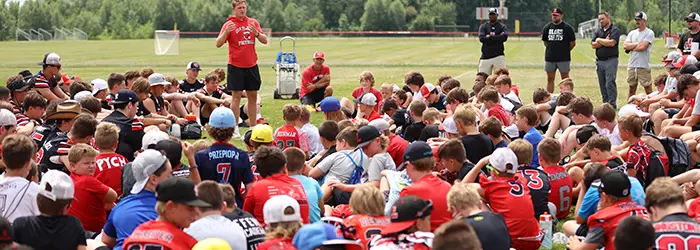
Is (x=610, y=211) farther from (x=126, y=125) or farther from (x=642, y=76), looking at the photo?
(x=642, y=76)

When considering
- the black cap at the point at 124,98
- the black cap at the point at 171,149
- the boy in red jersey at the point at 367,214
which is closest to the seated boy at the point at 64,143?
the black cap at the point at 124,98

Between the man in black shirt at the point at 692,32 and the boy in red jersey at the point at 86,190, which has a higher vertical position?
the man in black shirt at the point at 692,32

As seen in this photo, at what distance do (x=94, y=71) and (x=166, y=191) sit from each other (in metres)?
30.5

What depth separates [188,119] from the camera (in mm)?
15570

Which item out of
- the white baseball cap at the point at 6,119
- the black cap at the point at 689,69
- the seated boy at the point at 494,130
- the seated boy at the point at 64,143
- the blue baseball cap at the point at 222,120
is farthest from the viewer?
the black cap at the point at 689,69

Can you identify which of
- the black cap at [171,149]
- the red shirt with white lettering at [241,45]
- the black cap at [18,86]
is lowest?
the black cap at [171,149]

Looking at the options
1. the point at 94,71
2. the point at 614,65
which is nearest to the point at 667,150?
the point at 614,65

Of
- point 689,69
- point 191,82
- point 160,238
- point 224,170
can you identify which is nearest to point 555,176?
point 224,170

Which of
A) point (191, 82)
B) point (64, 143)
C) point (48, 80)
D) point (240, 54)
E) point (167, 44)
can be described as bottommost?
point (167, 44)

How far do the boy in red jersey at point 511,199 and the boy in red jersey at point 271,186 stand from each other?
1610mm

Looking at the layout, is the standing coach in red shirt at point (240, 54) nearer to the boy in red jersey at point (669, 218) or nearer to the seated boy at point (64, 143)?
the seated boy at point (64, 143)

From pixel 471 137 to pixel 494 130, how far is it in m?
0.30

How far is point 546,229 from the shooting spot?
8.48 m

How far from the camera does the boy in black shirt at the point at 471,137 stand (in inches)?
382
